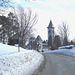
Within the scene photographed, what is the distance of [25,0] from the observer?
10.2m

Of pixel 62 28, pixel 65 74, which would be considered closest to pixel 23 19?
pixel 65 74

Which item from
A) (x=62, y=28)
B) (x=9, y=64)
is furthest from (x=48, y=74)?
(x=62, y=28)

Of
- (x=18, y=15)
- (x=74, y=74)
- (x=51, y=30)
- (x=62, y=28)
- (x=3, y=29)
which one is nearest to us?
(x=74, y=74)

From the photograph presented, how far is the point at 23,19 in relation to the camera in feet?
127

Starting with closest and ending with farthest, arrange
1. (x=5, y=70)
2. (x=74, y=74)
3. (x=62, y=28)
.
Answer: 1. (x=5, y=70)
2. (x=74, y=74)
3. (x=62, y=28)

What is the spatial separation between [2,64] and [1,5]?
4787 millimetres

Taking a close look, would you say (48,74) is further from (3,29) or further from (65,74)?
(3,29)

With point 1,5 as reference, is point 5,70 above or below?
below

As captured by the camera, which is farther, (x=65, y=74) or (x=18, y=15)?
(x=18, y=15)

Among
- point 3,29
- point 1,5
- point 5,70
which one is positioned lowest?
point 5,70

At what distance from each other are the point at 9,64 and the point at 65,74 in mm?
3896

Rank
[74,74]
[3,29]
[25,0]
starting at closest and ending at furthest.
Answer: [74,74] → [25,0] → [3,29]

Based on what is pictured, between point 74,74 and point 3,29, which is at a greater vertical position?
point 3,29

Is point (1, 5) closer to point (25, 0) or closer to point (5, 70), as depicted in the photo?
point (25, 0)
